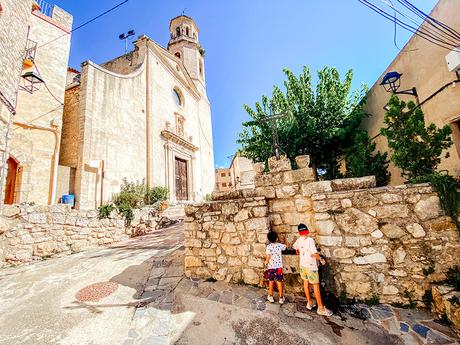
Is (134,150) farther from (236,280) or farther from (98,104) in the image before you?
(236,280)

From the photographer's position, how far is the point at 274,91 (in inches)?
362

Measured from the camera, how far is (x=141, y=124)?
41.3ft

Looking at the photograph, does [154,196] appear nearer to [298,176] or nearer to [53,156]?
[53,156]

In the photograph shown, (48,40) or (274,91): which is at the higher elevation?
(48,40)

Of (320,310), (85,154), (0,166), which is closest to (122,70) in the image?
(85,154)

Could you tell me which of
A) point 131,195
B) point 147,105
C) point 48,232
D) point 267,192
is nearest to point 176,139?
point 147,105

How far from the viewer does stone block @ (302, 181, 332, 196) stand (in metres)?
3.39

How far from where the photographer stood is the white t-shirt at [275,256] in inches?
128

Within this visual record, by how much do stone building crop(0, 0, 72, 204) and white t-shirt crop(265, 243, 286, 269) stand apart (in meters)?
7.97

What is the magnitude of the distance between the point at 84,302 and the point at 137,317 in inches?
47.7

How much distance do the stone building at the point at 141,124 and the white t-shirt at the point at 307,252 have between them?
9109mm

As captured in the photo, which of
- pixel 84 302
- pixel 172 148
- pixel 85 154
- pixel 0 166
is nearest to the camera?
pixel 84 302

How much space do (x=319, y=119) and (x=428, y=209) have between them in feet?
18.7

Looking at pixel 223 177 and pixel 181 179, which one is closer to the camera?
pixel 181 179
